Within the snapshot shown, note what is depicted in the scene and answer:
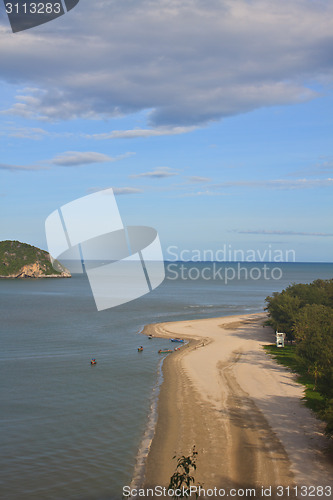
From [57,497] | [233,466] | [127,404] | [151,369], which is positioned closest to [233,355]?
[151,369]

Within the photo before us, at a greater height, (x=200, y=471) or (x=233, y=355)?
(x=200, y=471)

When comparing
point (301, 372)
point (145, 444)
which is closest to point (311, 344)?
point (301, 372)

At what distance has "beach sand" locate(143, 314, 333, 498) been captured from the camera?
23.9 metres

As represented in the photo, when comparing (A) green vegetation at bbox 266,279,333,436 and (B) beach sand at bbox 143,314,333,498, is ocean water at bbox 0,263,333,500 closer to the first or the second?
(B) beach sand at bbox 143,314,333,498

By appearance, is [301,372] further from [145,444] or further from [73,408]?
[73,408]

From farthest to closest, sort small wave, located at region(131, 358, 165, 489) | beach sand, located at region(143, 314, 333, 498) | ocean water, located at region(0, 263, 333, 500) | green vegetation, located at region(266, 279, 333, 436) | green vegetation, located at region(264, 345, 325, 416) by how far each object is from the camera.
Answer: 1. green vegetation, located at region(264, 345, 325, 416)
2. green vegetation, located at region(266, 279, 333, 436)
3. ocean water, located at region(0, 263, 333, 500)
4. small wave, located at region(131, 358, 165, 489)
5. beach sand, located at region(143, 314, 333, 498)

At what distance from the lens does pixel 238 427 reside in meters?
31.2

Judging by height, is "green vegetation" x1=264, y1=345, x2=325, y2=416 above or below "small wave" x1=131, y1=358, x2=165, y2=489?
below

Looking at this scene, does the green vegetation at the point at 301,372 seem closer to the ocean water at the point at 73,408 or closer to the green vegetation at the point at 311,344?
the green vegetation at the point at 311,344

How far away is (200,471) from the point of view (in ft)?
80.4

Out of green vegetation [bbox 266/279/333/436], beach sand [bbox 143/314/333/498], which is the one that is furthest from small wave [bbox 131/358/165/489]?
green vegetation [bbox 266/279/333/436]

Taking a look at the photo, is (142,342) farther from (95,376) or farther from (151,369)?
(95,376)

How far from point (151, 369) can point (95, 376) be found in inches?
290

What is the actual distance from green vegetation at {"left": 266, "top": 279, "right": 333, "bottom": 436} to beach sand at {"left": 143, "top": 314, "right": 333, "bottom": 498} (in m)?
1.71
